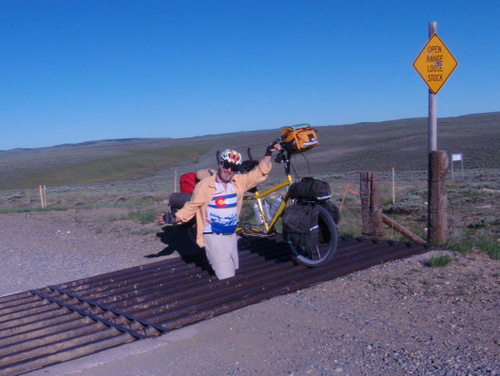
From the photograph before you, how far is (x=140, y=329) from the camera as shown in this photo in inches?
192

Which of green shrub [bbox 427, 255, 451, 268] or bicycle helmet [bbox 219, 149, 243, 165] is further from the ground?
bicycle helmet [bbox 219, 149, 243, 165]

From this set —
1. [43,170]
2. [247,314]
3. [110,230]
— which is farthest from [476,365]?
[43,170]

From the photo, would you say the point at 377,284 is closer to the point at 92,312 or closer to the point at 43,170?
the point at 92,312

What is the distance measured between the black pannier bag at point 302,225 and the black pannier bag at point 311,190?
4.4 inches

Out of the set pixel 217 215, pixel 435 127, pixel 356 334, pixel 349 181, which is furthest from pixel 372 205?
pixel 349 181

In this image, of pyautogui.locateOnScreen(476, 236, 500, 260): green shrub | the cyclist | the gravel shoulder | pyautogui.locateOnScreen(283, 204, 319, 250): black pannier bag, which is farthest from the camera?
pyautogui.locateOnScreen(476, 236, 500, 260): green shrub

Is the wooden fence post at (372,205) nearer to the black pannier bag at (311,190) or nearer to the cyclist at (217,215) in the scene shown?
the black pannier bag at (311,190)

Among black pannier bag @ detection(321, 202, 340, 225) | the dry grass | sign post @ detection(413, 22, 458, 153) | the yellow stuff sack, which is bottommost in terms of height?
the dry grass

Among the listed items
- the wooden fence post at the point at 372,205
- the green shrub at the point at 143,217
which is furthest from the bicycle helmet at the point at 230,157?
the green shrub at the point at 143,217

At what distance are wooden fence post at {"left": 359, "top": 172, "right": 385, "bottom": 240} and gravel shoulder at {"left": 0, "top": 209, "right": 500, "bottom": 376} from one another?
43.2 inches

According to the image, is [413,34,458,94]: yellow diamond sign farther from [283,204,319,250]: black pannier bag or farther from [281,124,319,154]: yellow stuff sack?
[283,204,319,250]: black pannier bag

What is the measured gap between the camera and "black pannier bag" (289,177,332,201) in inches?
237

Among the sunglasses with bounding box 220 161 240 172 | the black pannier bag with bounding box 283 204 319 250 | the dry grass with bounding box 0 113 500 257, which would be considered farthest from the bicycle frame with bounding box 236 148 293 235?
the sunglasses with bounding box 220 161 240 172

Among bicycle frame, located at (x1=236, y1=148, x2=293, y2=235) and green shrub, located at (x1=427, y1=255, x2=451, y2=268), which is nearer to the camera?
green shrub, located at (x1=427, y1=255, x2=451, y2=268)
